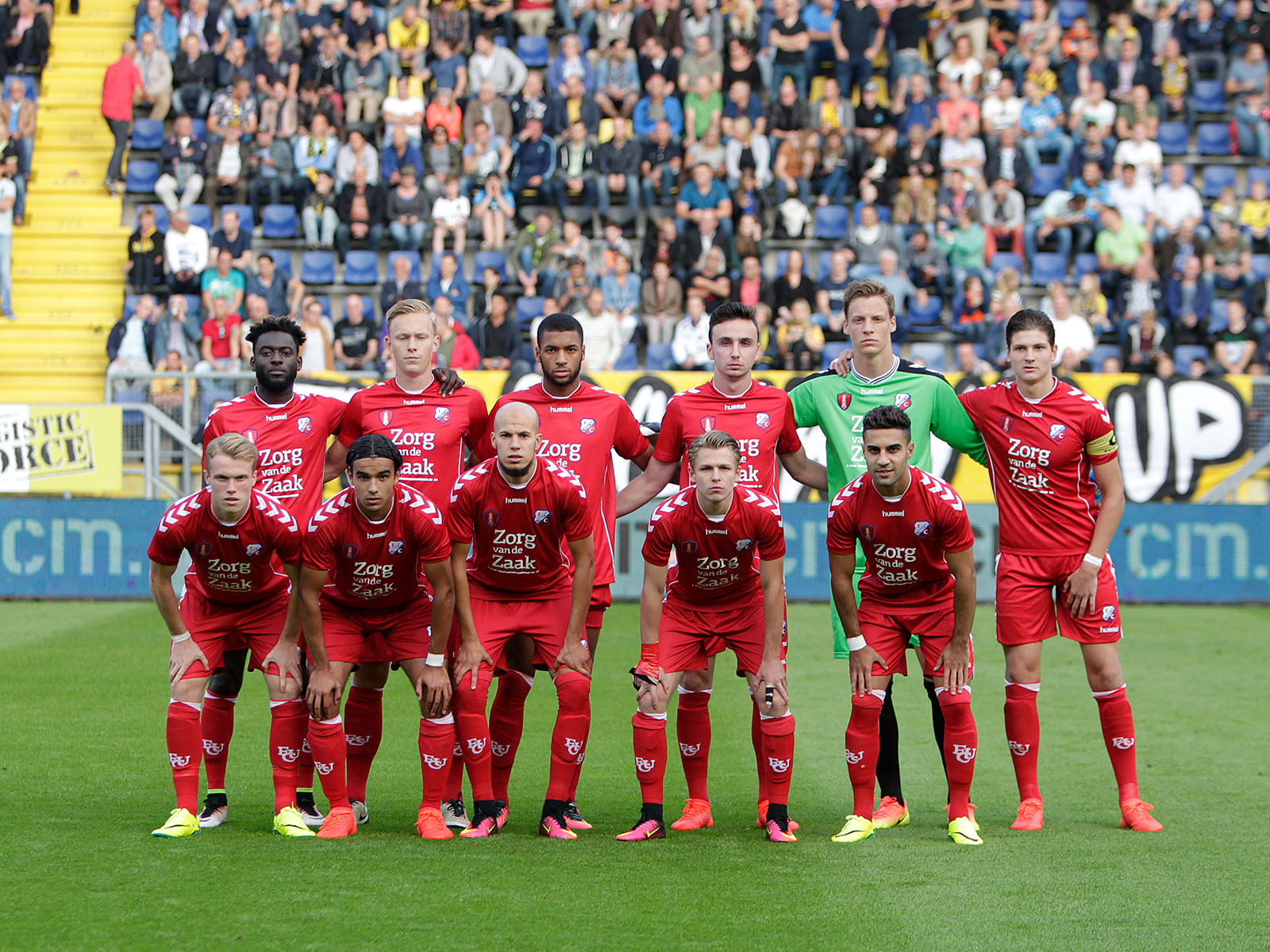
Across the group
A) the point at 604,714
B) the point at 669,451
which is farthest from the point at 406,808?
the point at 604,714

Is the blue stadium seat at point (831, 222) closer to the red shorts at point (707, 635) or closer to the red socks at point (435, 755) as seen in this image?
the red shorts at point (707, 635)

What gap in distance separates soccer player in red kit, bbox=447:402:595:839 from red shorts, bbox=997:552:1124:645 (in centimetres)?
204

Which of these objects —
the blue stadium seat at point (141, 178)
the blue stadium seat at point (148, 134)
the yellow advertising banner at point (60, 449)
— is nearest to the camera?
the yellow advertising banner at point (60, 449)

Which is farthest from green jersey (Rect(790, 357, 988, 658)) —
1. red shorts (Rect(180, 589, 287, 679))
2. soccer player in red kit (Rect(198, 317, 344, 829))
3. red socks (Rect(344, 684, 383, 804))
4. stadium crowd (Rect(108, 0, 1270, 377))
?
stadium crowd (Rect(108, 0, 1270, 377))

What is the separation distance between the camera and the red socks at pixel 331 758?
6.26 metres

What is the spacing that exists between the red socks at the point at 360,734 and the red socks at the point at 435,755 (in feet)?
1.25

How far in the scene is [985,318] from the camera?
17.8 m

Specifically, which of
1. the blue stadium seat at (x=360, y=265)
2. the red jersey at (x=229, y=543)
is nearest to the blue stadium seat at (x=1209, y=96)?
the blue stadium seat at (x=360, y=265)

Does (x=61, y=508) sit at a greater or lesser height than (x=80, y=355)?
lesser

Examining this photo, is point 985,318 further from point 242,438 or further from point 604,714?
point 242,438

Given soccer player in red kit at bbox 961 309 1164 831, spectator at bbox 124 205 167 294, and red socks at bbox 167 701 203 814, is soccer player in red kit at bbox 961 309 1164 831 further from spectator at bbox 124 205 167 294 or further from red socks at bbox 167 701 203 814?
spectator at bbox 124 205 167 294

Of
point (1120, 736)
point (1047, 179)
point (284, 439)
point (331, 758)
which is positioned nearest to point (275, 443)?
point (284, 439)

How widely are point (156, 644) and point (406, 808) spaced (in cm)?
578

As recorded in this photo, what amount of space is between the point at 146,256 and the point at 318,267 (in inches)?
88.4
